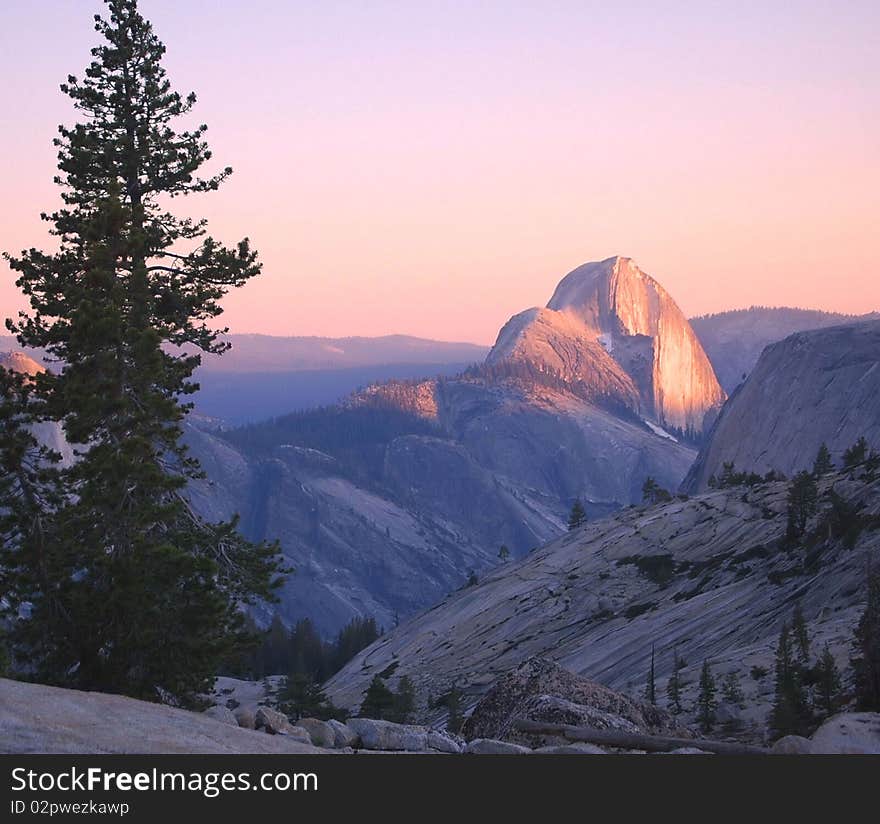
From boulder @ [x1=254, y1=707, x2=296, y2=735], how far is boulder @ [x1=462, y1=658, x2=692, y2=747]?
4.31 m

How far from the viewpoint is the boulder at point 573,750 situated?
2009 cm

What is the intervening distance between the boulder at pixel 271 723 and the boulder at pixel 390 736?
1.35m

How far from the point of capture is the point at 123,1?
3841 cm

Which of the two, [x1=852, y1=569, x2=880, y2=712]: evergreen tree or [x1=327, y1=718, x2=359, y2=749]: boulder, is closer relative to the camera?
[x1=327, y1=718, x2=359, y2=749]: boulder

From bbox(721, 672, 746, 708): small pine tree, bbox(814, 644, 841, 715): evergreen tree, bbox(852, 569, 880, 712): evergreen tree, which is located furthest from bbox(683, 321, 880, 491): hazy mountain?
bbox(852, 569, 880, 712): evergreen tree

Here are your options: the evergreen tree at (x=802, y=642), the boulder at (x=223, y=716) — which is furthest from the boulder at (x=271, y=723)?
the evergreen tree at (x=802, y=642)

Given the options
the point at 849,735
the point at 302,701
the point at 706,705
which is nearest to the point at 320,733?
the point at 849,735

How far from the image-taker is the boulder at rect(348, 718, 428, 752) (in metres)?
22.5

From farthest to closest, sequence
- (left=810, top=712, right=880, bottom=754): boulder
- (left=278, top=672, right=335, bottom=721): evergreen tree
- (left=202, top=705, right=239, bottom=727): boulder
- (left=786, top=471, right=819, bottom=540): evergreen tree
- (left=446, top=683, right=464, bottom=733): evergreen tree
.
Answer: (left=786, top=471, right=819, bottom=540): evergreen tree, (left=278, top=672, right=335, bottom=721): evergreen tree, (left=446, top=683, right=464, bottom=733): evergreen tree, (left=202, top=705, right=239, bottom=727): boulder, (left=810, top=712, right=880, bottom=754): boulder

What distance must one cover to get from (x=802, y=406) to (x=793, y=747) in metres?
139

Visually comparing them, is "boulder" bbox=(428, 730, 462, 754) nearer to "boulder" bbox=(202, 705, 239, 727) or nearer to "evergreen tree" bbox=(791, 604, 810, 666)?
"boulder" bbox=(202, 705, 239, 727)

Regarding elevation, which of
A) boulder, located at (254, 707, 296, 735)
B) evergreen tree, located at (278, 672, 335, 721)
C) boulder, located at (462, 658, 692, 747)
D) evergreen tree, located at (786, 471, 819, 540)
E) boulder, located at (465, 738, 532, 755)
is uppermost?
boulder, located at (465, 738, 532, 755)

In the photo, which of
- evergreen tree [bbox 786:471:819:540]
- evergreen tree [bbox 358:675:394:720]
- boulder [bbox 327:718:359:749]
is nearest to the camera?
boulder [bbox 327:718:359:749]
